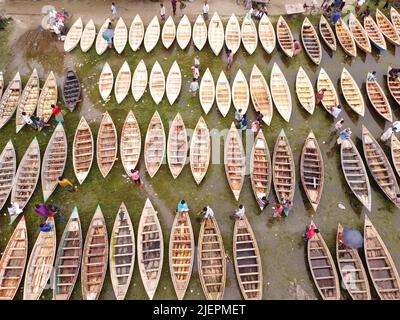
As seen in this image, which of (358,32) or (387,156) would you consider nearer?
(387,156)

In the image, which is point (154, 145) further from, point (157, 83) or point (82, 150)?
point (157, 83)

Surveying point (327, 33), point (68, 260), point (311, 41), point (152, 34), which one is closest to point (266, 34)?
point (311, 41)

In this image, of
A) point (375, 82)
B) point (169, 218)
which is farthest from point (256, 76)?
point (169, 218)

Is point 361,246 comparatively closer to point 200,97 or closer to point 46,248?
point 200,97

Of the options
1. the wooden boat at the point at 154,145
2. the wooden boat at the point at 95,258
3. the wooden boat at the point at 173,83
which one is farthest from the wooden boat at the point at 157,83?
the wooden boat at the point at 95,258

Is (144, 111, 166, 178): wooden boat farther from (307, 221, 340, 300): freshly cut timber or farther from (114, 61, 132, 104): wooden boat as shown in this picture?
(307, 221, 340, 300): freshly cut timber

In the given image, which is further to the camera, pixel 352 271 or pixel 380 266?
pixel 380 266
